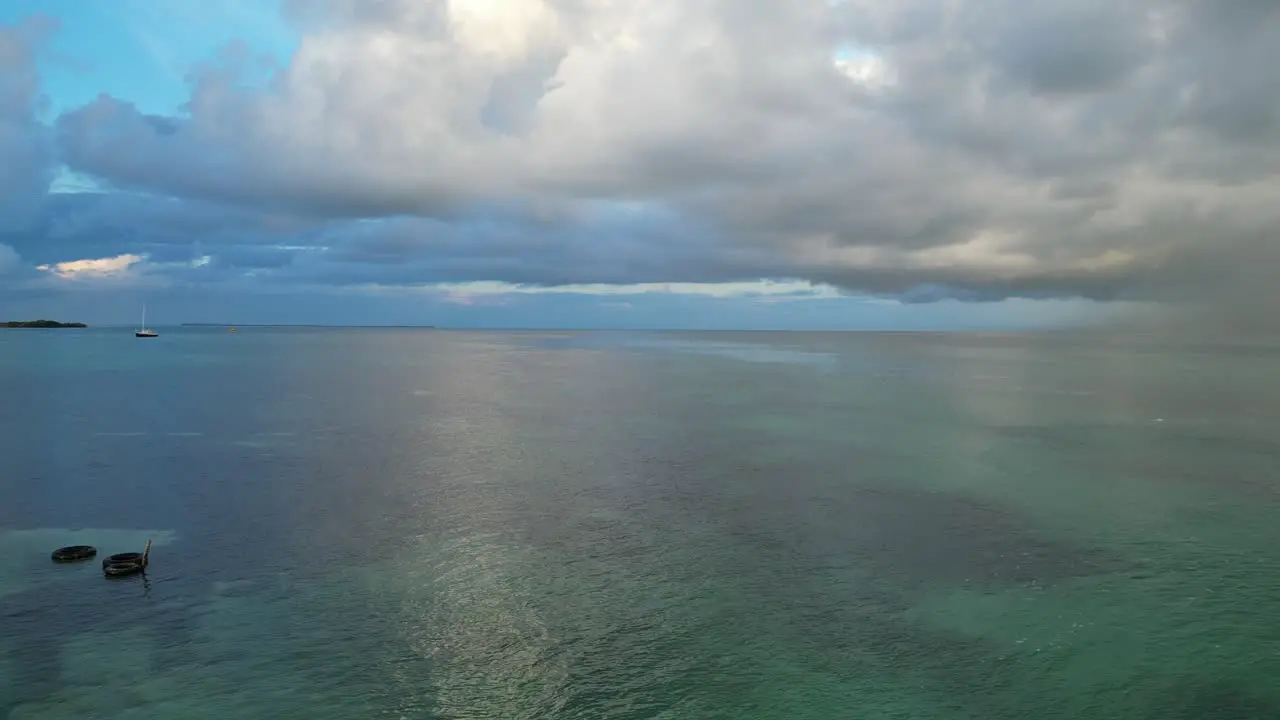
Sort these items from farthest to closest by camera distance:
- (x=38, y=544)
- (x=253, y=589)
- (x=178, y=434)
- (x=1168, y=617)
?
1. (x=178, y=434)
2. (x=38, y=544)
3. (x=253, y=589)
4. (x=1168, y=617)

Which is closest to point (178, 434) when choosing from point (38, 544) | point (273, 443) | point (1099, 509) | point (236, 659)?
point (273, 443)

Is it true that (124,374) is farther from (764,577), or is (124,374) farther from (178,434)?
(764,577)

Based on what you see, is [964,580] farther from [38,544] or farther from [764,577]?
[38,544]

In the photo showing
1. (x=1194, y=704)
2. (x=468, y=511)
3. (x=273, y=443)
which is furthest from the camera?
(x=273, y=443)

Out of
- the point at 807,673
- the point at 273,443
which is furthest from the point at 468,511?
the point at 273,443

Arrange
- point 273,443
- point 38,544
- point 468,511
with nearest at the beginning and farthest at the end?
A: point 38,544
point 468,511
point 273,443

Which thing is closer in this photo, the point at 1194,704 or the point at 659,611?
the point at 1194,704
